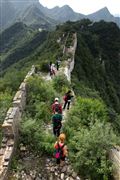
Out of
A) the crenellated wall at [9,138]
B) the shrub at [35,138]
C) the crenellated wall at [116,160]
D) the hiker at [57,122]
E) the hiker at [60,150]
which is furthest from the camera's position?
the hiker at [57,122]

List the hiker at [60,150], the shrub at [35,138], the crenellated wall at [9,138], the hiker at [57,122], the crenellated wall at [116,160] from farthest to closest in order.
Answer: the hiker at [57,122] < the shrub at [35,138] < the hiker at [60,150] < the crenellated wall at [9,138] < the crenellated wall at [116,160]

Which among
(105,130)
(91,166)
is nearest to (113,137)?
(105,130)

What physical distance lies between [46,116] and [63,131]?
196 cm

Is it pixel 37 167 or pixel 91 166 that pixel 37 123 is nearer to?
pixel 37 167

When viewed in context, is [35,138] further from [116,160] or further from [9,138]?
[116,160]

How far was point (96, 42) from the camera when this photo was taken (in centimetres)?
8019

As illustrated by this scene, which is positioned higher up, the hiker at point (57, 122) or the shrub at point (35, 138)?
the hiker at point (57, 122)

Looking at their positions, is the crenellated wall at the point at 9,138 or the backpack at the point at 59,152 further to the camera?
the backpack at the point at 59,152

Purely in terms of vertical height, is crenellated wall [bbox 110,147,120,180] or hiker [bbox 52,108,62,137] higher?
hiker [bbox 52,108,62,137]

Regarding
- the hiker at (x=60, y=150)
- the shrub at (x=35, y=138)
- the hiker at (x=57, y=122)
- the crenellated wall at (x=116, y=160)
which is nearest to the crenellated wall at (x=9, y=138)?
the shrub at (x=35, y=138)

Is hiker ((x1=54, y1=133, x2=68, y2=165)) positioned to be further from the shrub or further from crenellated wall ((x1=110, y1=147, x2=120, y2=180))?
crenellated wall ((x1=110, y1=147, x2=120, y2=180))

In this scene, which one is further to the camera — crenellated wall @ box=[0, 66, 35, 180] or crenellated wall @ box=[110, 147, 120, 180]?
crenellated wall @ box=[0, 66, 35, 180]

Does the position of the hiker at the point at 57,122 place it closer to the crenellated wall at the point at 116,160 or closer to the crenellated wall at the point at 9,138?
the crenellated wall at the point at 9,138

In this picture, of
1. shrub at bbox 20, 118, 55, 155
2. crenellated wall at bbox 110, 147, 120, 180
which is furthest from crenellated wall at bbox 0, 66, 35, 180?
crenellated wall at bbox 110, 147, 120, 180
